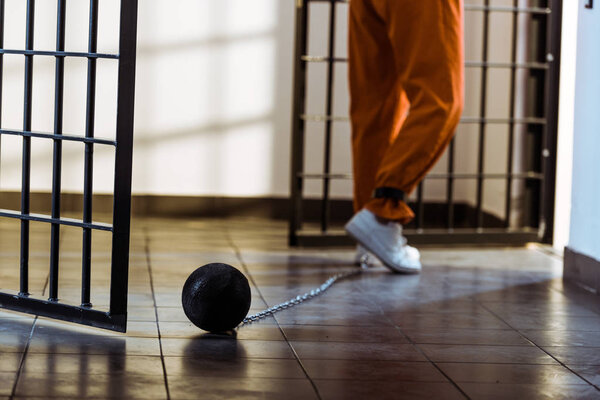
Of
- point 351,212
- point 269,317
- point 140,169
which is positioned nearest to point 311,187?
point 351,212

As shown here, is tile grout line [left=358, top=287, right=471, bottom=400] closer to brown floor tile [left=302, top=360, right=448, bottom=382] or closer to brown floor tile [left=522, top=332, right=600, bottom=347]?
brown floor tile [left=302, top=360, right=448, bottom=382]

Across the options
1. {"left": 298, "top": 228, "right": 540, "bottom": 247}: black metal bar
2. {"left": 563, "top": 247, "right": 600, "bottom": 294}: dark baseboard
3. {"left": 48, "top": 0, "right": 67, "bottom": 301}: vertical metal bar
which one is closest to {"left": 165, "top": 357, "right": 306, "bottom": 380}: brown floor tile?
{"left": 48, "top": 0, "right": 67, "bottom": 301}: vertical metal bar

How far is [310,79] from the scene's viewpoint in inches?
193

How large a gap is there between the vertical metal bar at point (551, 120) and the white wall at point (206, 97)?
24.9 inches

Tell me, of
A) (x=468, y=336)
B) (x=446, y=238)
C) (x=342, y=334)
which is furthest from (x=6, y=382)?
(x=446, y=238)

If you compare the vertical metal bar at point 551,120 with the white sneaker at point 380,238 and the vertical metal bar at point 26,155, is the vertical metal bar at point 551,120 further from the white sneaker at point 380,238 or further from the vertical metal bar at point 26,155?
the vertical metal bar at point 26,155

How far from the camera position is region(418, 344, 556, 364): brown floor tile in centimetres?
211

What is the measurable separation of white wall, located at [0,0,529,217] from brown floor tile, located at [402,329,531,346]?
91.2 inches

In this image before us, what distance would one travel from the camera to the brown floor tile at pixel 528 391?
6.04 ft

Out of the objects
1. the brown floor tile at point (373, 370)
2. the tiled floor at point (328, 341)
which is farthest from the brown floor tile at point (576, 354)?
the brown floor tile at point (373, 370)

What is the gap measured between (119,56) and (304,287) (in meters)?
1.08

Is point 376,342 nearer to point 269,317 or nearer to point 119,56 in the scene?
point 269,317

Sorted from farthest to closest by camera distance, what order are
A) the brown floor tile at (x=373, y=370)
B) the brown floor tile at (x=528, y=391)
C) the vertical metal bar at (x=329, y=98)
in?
1. the vertical metal bar at (x=329, y=98)
2. the brown floor tile at (x=373, y=370)
3. the brown floor tile at (x=528, y=391)

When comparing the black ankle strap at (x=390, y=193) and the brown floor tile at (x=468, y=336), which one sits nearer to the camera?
the brown floor tile at (x=468, y=336)
